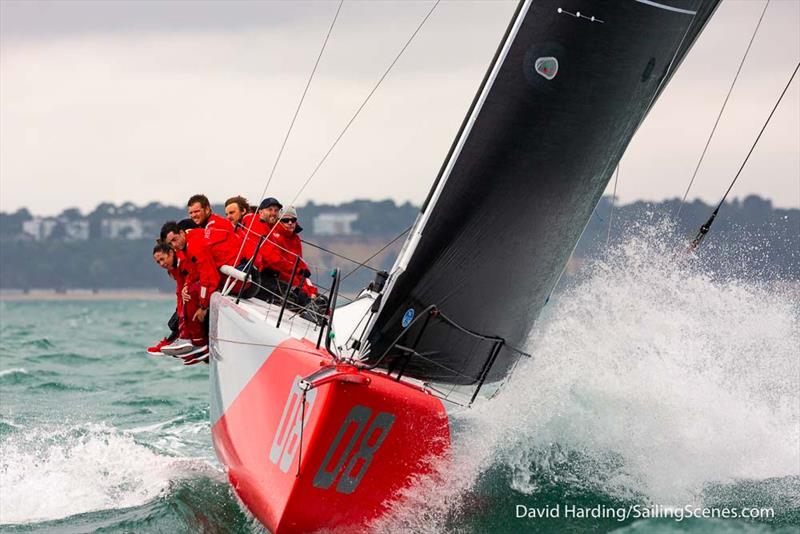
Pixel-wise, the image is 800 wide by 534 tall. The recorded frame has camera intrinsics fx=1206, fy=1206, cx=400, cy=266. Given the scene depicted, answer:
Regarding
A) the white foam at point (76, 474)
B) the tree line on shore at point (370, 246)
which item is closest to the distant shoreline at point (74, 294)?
the tree line on shore at point (370, 246)

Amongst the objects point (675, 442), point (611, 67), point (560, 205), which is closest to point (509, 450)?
point (675, 442)

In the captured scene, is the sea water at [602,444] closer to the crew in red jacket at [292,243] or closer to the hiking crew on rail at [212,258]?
the hiking crew on rail at [212,258]

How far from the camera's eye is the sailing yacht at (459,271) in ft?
15.5

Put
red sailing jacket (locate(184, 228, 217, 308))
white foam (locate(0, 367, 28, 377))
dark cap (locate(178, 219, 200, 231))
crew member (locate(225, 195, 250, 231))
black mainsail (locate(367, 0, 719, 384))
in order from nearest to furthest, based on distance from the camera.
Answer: black mainsail (locate(367, 0, 719, 384)) → red sailing jacket (locate(184, 228, 217, 308)) → dark cap (locate(178, 219, 200, 231)) → crew member (locate(225, 195, 250, 231)) → white foam (locate(0, 367, 28, 377))

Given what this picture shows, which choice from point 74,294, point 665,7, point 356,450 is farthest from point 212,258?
point 74,294

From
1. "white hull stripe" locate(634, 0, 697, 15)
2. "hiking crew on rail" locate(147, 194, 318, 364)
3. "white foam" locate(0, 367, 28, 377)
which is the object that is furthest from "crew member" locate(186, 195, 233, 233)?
"white foam" locate(0, 367, 28, 377)

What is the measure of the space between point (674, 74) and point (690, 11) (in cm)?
68

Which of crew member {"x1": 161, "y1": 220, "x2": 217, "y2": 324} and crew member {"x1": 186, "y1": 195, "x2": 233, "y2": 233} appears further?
crew member {"x1": 186, "y1": 195, "x2": 233, "y2": 233}

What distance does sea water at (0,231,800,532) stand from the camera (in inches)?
200

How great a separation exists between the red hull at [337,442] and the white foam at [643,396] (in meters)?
0.13

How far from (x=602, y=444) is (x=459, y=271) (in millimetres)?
1399

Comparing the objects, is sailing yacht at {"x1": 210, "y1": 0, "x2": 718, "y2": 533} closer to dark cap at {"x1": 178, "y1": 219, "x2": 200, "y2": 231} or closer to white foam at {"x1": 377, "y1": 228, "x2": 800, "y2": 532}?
white foam at {"x1": 377, "y1": 228, "x2": 800, "y2": 532}

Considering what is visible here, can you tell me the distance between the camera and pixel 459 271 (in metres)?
4.98

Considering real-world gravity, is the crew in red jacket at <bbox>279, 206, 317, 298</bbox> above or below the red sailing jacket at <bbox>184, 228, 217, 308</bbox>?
above
